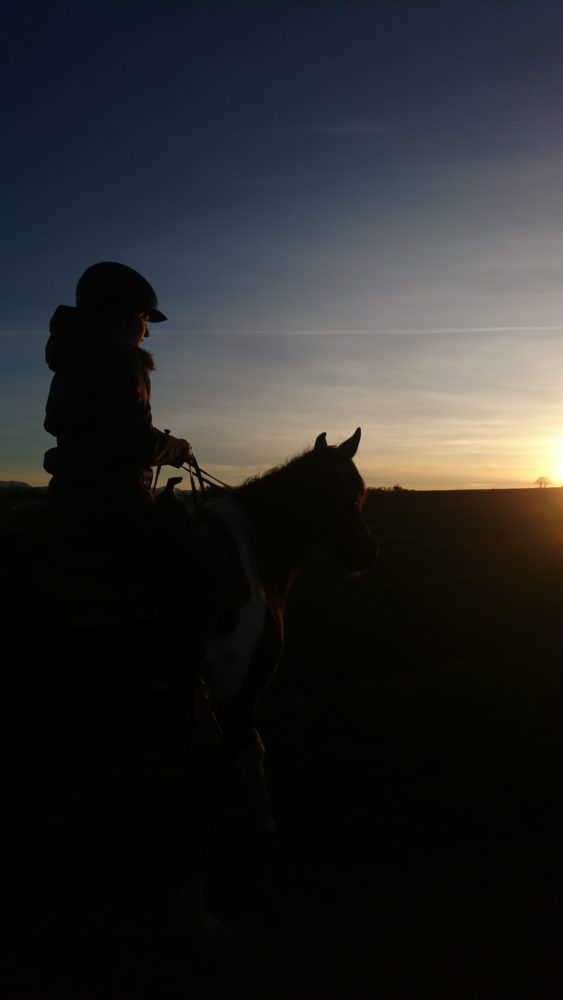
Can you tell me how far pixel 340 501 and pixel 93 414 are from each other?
2004 millimetres

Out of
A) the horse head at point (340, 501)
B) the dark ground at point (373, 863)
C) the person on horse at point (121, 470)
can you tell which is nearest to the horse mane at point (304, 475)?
the horse head at point (340, 501)

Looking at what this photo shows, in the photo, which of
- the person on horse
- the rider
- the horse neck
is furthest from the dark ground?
the rider

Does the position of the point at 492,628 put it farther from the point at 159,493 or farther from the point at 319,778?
the point at 159,493

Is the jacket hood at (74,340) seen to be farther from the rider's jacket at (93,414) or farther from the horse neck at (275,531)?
the horse neck at (275,531)

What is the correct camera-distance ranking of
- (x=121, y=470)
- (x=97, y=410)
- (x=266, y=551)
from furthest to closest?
(x=266, y=551) → (x=121, y=470) → (x=97, y=410)

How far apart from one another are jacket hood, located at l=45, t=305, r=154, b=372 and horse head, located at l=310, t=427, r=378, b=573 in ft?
5.78

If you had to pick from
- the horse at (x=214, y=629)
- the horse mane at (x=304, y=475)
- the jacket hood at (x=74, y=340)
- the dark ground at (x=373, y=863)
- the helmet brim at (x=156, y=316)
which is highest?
the helmet brim at (x=156, y=316)

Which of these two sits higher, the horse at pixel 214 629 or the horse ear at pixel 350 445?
the horse ear at pixel 350 445

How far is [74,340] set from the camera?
389cm

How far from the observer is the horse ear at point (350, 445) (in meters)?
5.32

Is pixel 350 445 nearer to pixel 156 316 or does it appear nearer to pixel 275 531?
pixel 275 531

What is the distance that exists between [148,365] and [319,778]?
3947 millimetres

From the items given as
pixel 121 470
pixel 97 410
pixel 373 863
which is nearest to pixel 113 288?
pixel 97 410

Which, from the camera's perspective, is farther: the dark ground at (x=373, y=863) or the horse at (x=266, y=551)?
the horse at (x=266, y=551)
